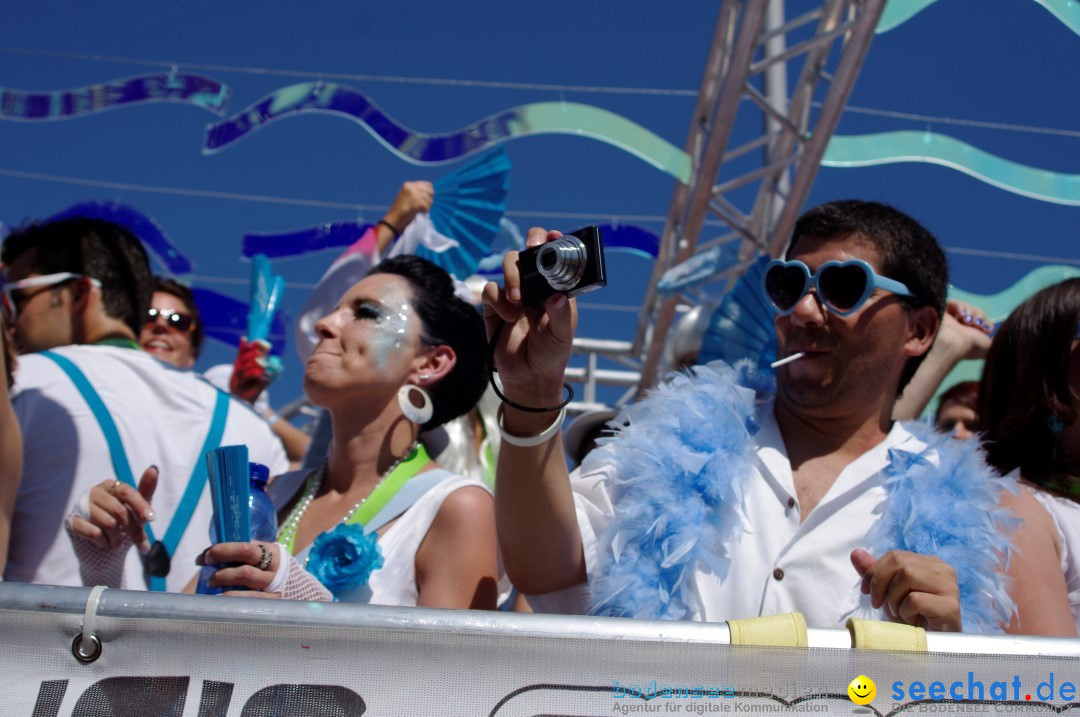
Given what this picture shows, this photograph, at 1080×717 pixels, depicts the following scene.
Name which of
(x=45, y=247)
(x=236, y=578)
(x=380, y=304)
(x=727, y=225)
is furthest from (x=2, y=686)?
(x=727, y=225)

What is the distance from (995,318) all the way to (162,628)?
6.60 m

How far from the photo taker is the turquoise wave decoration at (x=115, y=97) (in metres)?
6.17

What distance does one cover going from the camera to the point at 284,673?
1.04 metres

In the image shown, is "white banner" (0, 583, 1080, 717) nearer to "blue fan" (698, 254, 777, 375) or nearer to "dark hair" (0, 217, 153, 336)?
"blue fan" (698, 254, 777, 375)

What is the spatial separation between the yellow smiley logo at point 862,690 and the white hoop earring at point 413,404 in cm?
125

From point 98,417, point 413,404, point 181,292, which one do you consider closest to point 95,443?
point 98,417

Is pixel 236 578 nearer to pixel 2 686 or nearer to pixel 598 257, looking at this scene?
pixel 2 686

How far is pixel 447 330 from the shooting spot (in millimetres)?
2371

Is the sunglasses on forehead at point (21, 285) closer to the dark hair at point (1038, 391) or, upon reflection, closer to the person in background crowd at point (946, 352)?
the person in background crowd at point (946, 352)

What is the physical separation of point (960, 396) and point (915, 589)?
2.48 meters

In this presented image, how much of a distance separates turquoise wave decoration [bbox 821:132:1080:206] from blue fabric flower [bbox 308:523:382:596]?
4.76 m

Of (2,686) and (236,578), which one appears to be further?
(236,578)

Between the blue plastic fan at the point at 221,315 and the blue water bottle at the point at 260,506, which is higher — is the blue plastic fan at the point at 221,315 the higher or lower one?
the lower one

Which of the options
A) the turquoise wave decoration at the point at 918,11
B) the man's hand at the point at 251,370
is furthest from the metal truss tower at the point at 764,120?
the man's hand at the point at 251,370
